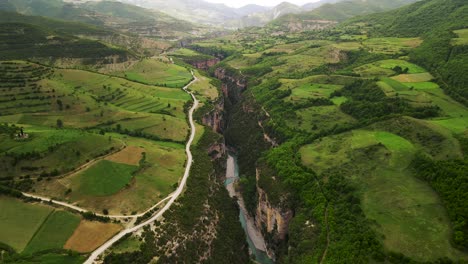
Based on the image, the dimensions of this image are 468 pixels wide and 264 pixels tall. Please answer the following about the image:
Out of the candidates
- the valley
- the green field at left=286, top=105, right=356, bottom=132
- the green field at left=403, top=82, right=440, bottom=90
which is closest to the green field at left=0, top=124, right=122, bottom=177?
the valley

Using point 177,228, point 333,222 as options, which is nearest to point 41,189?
point 177,228

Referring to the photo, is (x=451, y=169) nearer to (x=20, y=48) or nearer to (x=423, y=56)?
(x=423, y=56)

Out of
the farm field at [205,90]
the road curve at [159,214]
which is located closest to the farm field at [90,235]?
the road curve at [159,214]

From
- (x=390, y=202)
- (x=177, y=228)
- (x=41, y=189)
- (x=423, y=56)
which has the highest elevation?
(x=423, y=56)

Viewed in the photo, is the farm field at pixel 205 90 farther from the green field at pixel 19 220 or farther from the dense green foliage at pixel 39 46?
the green field at pixel 19 220

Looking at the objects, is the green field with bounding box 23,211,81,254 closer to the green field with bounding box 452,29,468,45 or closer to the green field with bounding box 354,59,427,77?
the green field with bounding box 354,59,427,77
